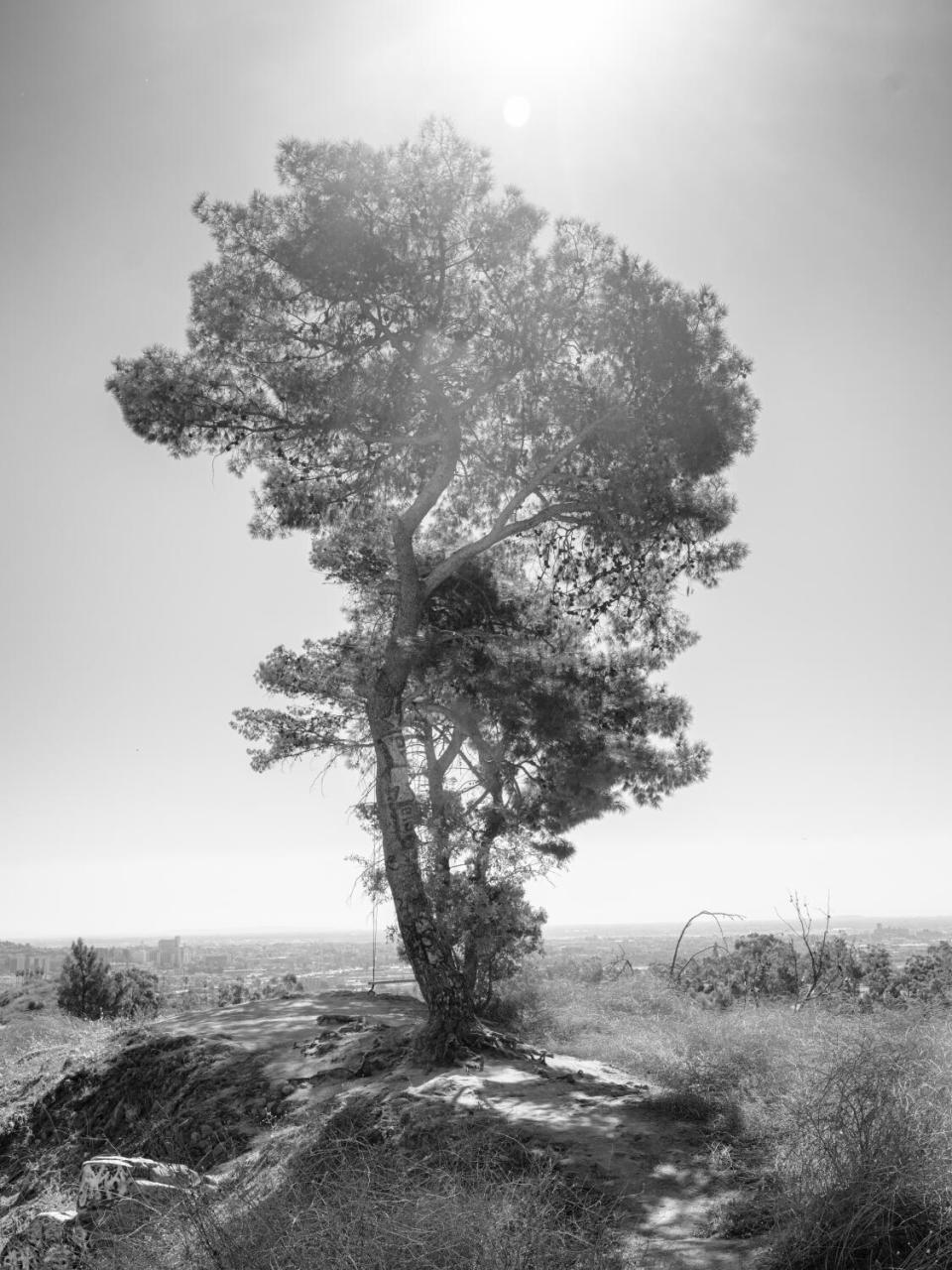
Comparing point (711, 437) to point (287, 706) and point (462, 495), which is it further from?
point (287, 706)

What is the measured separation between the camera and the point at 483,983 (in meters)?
12.5

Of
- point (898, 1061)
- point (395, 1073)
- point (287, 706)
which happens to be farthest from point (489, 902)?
Answer: point (898, 1061)

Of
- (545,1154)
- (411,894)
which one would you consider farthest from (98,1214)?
(411,894)

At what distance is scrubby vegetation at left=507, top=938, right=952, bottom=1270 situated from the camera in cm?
376

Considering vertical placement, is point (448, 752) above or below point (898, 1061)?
above

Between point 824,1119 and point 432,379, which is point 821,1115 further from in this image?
point 432,379

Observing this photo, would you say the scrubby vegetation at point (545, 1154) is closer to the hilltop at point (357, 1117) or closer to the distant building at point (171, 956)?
the hilltop at point (357, 1117)

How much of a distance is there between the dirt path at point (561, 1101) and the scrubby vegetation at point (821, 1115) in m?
0.25

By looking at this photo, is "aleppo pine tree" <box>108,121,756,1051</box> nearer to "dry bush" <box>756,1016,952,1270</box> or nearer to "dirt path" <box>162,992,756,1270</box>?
"dirt path" <box>162,992,756,1270</box>

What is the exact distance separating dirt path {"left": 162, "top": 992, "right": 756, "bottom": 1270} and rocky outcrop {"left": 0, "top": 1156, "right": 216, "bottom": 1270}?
231 centimetres

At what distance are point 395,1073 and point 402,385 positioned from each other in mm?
7683

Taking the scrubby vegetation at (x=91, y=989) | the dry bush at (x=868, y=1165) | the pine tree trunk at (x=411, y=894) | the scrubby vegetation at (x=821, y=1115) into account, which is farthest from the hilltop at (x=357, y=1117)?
the scrubby vegetation at (x=91, y=989)

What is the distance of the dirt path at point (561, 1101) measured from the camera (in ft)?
14.9

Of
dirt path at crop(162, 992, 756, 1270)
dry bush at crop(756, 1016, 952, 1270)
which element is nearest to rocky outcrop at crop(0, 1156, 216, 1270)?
dirt path at crop(162, 992, 756, 1270)
